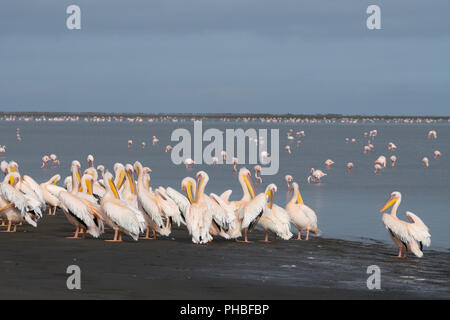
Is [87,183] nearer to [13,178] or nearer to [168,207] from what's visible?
[13,178]

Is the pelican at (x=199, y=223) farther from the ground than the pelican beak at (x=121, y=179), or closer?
closer

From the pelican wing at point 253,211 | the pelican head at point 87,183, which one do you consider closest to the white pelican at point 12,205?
the pelican head at point 87,183

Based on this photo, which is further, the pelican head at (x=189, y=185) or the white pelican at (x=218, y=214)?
the pelican head at (x=189, y=185)

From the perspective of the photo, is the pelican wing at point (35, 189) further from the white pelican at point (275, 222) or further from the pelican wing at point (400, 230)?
the pelican wing at point (400, 230)

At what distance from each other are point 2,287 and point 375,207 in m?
15.3

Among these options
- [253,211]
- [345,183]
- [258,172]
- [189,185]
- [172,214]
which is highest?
[189,185]

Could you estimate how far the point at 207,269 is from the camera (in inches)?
468

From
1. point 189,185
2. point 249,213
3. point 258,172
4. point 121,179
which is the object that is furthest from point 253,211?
point 258,172

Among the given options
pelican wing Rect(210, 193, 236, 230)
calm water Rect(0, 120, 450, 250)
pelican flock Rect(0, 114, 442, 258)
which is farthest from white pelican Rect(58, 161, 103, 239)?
calm water Rect(0, 120, 450, 250)

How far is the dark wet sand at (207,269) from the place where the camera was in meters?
10.1

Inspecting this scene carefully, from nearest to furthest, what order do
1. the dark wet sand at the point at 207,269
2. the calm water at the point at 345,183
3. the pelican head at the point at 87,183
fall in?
the dark wet sand at the point at 207,269
the pelican head at the point at 87,183
the calm water at the point at 345,183

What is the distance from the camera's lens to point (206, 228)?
14.2 meters

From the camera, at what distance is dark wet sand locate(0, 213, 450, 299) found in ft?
33.2
